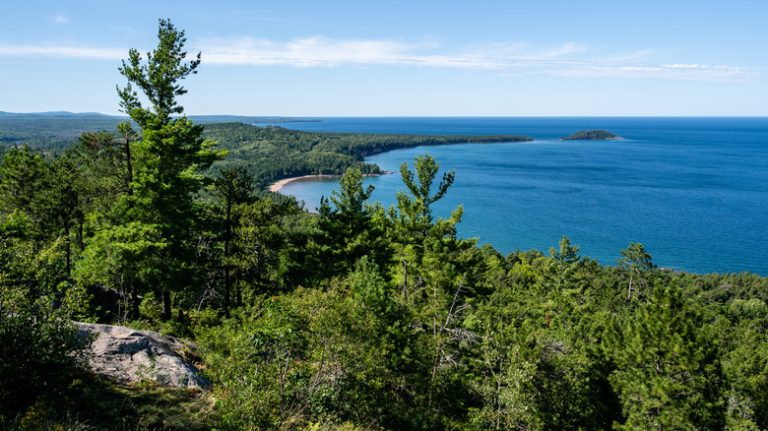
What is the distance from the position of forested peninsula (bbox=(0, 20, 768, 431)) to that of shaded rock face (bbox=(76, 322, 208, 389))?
3.0 inches

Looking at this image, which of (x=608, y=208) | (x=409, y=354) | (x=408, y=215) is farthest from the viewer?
(x=608, y=208)

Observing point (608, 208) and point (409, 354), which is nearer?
point (409, 354)

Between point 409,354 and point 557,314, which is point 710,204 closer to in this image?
point 557,314

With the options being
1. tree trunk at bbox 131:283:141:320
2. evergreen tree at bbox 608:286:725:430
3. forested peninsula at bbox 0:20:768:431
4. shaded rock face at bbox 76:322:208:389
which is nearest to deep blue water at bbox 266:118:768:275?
forested peninsula at bbox 0:20:768:431

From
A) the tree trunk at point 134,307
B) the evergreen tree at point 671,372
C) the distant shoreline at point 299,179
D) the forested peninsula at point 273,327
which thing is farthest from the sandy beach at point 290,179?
the evergreen tree at point 671,372

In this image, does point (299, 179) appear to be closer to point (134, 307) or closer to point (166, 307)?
point (166, 307)

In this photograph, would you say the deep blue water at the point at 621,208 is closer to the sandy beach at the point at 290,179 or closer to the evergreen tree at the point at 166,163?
the sandy beach at the point at 290,179

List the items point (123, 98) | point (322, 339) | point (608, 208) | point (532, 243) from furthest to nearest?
point (608, 208) → point (532, 243) → point (123, 98) → point (322, 339)

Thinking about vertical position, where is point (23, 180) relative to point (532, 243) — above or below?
above

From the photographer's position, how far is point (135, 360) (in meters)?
14.2

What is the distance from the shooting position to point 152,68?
21.9m

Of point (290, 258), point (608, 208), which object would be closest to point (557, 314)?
point (290, 258)

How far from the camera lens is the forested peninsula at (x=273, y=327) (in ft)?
34.7

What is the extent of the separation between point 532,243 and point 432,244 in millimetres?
64940
